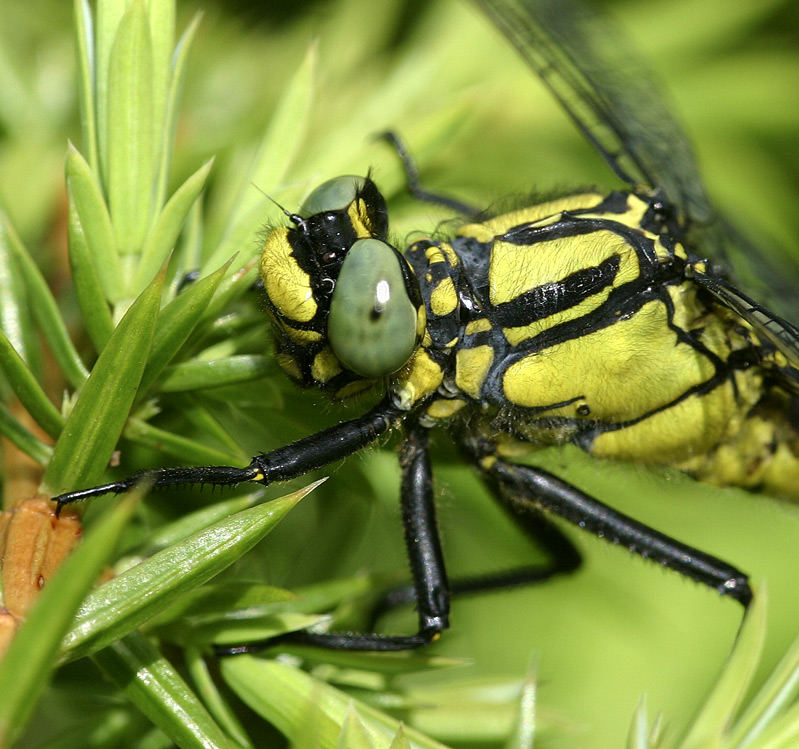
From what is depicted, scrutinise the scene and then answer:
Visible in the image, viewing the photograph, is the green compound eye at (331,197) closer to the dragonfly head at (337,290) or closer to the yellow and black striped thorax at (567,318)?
the dragonfly head at (337,290)

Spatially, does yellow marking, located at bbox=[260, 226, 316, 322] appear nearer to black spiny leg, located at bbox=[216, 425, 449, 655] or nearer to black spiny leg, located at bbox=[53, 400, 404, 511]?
black spiny leg, located at bbox=[53, 400, 404, 511]

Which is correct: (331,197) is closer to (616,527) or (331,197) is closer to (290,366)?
(290,366)

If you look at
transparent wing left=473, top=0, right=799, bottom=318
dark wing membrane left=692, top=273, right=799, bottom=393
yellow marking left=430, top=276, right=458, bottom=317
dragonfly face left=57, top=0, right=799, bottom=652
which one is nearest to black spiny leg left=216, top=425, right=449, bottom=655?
dragonfly face left=57, top=0, right=799, bottom=652

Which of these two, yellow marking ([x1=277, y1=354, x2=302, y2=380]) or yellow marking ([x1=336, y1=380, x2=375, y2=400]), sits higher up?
yellow marking ([x1=277, y1=354, x2=302, y2=380])

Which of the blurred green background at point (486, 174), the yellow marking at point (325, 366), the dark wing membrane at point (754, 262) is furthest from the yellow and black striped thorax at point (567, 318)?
the dark wing membrane at point (754, 262)

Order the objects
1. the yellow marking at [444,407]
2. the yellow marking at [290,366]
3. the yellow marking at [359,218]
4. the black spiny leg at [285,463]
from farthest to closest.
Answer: the yellow marking at [444,407] < the yellow marking at [359,218] < the yellow marking at [290,366] < the black spiny leg at [285,463]

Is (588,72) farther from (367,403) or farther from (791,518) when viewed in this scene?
(791,518)
